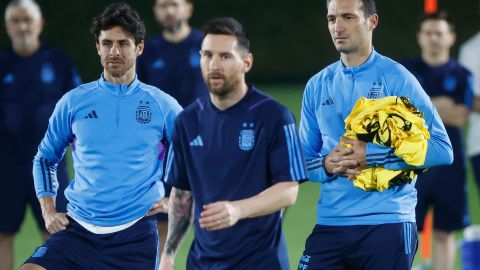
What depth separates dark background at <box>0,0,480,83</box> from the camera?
58.0 feet

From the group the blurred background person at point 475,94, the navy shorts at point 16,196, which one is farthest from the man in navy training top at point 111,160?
the blurred background person at point 475,94

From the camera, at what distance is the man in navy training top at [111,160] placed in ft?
20.7

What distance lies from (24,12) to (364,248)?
3.89 metres

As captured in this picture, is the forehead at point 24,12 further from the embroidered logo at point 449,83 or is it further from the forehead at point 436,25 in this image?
the embroidered logo at point 449,83

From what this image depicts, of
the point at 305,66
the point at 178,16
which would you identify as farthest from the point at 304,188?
the point at 305,66

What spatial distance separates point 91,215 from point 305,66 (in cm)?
1236

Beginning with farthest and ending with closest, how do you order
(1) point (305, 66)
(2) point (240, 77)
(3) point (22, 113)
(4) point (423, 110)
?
(1) point (305, 66) < (3) point (22, 113) < (4) point (423, 110) < (2) point (240, 77)

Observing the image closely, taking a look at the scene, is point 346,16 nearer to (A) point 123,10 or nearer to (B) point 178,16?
(A) point 123,10

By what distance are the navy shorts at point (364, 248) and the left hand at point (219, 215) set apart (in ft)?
3.39

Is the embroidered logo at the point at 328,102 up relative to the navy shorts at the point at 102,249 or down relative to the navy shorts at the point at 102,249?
up

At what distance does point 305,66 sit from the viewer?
60.5 feet

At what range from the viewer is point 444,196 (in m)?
8.80

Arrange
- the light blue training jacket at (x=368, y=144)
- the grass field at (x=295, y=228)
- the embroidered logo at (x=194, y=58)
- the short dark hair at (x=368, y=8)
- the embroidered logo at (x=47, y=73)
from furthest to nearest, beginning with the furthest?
the grass field at (x=295, y=228) → the embroidered logo at (x=194, y=58) → the embroidered logo at (x=47, y=73) → the short dark hair at (x=368, y=8) → the light blue training jacket at (x=368, y=144)

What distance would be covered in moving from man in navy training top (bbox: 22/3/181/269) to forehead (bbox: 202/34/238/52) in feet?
3.36
